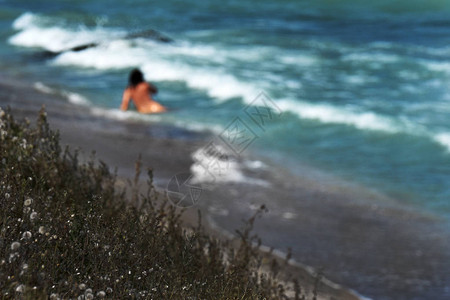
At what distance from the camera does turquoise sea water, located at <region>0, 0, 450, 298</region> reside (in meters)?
12.9

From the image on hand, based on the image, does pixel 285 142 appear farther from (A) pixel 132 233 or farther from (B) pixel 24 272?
(B) pixel 24 272

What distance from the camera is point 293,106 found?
1633 cm

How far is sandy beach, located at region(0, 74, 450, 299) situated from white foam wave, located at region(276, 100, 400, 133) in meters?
3.48

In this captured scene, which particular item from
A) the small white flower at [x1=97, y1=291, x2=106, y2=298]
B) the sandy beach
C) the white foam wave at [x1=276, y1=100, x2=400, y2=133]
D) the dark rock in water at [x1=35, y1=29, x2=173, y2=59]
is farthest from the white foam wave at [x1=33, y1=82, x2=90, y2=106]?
the small white flower at [x1=97, y1=291, x2=106, y2=298]

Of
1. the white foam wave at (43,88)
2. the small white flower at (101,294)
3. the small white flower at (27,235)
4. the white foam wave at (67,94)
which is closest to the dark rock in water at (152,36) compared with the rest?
the white foam wave at (43,88)

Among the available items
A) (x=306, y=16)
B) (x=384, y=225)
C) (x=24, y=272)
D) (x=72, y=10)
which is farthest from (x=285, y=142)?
(x=72, y=10)

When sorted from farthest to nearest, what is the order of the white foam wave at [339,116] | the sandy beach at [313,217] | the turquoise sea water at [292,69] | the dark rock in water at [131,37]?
the dark rock in water at [131,37], the white foam wave at [339,116], the turquoise sea water at [292,69], the sandy beach at [313,217]

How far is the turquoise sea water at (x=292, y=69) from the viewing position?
42.5ft

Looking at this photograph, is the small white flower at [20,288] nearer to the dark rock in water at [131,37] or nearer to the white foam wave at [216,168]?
the white foam wave at [216,168]

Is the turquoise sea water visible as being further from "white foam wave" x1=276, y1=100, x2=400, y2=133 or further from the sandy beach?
the sandy beach

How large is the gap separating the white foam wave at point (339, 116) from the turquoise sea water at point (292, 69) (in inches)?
1.7

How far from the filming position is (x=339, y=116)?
15531 millimetres

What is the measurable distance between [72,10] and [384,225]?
86.4 feet

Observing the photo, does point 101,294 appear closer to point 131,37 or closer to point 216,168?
point 216,168
